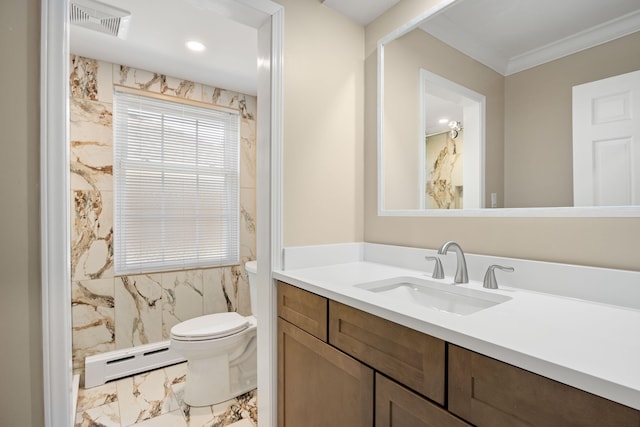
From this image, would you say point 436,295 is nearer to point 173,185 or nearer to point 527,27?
point 527,27

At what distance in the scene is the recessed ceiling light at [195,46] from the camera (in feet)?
6.57

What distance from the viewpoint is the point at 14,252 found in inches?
38.1

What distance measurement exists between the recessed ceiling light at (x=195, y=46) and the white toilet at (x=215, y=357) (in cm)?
156

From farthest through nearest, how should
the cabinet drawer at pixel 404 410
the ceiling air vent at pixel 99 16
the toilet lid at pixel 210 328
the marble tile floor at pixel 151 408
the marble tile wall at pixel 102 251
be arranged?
the marble tile wall at pixel 102 251 → the toilet lid at pixel 210 328 → the marble tile floor at pixel 151 408 → the ceiling air vent at pixel 99 16 → the cabinet drawer at pixel 404 410

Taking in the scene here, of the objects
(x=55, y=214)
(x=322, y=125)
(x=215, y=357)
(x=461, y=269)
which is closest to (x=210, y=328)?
(x=215, y=357)

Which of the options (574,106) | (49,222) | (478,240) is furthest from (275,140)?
(574,106)

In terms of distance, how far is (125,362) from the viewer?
7.28 feet

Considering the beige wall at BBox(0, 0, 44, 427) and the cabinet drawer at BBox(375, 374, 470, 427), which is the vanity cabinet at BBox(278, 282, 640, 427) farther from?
the beige wall at BBox(0, 0, 44, 427)

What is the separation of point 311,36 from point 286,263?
1.14 metres

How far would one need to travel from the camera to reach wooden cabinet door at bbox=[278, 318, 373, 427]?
3.05 feet

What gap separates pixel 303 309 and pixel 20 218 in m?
1.00

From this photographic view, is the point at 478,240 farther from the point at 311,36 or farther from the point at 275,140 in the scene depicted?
the point at 311,36

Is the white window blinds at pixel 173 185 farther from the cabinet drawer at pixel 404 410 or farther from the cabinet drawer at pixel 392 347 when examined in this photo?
the cabinet drawer at pixel 404 410

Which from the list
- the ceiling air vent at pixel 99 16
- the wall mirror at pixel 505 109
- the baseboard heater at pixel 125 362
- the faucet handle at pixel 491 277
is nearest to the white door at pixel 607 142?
the wall mirror at pixel 505 109
